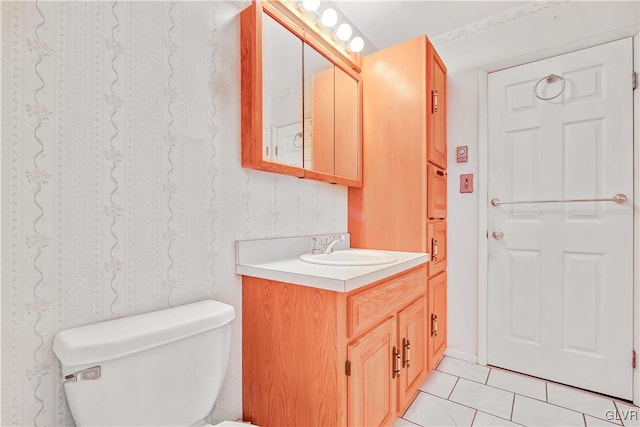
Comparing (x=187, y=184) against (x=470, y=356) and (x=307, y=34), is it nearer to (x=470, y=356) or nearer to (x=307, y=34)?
(x=307, y=34)

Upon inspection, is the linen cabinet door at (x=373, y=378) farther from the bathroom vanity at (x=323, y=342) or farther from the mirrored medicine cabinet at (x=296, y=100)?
the mirrored medicine cabinet at (x=296, y=100)

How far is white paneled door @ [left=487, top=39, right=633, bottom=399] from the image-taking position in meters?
1.57

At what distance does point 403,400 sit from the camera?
1379 mm

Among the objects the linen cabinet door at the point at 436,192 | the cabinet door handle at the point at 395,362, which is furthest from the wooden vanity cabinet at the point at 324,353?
the linen cabinet door at the point at 436,192

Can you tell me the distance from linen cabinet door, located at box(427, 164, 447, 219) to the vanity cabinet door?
54 mm

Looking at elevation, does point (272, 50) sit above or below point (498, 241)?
above

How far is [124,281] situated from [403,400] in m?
1.26

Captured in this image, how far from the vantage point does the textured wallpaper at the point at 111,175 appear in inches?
29.7

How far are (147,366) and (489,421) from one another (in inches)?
59.1

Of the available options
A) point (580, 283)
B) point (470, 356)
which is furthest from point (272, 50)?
point (470, 356)

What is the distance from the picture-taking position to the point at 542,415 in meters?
1.46

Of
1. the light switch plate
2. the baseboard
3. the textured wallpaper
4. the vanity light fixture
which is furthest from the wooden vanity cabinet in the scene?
the vanity light fixture

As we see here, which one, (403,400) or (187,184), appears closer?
(187,184)

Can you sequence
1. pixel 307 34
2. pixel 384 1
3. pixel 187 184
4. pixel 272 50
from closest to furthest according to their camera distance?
pixel 187 184
pixel 272 50
pixel 307 34
pixel 384 1
